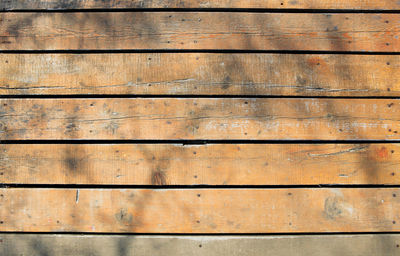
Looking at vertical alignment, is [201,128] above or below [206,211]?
above

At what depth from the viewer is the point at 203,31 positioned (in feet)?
5.82

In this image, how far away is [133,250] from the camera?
5.34 feet

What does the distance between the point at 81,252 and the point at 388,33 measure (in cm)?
236

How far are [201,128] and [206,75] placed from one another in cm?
34

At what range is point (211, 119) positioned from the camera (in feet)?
5.55

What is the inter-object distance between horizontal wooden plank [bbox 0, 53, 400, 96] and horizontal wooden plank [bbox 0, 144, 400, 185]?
1.17ft

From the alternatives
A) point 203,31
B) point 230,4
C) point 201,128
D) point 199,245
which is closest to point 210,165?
point 201,128

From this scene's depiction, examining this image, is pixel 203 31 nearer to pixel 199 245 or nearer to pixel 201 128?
pixel 201 128

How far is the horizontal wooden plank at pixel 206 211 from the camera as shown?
164cm

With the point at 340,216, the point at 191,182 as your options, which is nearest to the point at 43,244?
the point at 191,182

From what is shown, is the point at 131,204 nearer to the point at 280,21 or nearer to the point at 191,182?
the point at 191,182

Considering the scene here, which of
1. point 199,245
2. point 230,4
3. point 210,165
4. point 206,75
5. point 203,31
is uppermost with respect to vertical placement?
point 230,4

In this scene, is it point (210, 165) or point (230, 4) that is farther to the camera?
point (230, 4)

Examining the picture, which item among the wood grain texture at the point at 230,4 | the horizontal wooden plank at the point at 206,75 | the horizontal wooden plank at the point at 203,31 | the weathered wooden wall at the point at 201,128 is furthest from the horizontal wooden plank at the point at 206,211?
the wood grain texture at the point at 230,4
